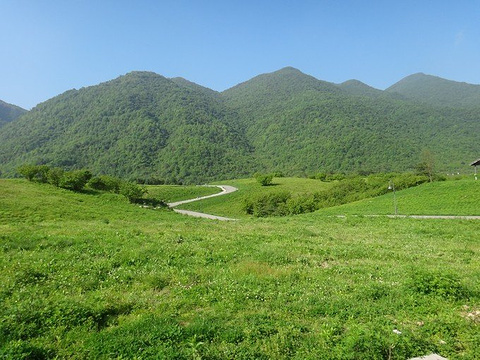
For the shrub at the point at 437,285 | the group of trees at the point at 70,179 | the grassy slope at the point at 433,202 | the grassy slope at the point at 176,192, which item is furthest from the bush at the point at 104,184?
the shrub at the point at 437,285

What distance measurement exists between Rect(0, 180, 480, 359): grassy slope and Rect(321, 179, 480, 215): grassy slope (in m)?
25.7

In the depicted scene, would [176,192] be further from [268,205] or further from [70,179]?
[70,179]

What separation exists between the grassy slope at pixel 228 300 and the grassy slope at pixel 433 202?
84.4 feet

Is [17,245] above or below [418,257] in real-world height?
above

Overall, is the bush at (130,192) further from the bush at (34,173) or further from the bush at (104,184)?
the bush at (34,173)

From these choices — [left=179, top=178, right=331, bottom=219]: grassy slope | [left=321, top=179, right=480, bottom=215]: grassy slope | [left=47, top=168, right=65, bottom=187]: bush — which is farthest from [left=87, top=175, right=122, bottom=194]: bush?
[left=321, top=179, right=480, bottom=215]: grassy slope

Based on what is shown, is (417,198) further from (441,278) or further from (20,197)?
(20,197)

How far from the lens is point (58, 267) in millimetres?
10828

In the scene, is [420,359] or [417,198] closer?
[420,359]

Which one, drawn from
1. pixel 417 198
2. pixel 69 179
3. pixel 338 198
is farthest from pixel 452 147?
pixel 69 179

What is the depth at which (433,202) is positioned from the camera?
138 feet

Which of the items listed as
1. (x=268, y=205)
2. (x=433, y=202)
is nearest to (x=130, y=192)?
(x=268, y=205)

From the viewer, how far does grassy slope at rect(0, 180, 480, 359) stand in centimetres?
622

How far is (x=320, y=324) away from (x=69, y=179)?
46.6 metres
